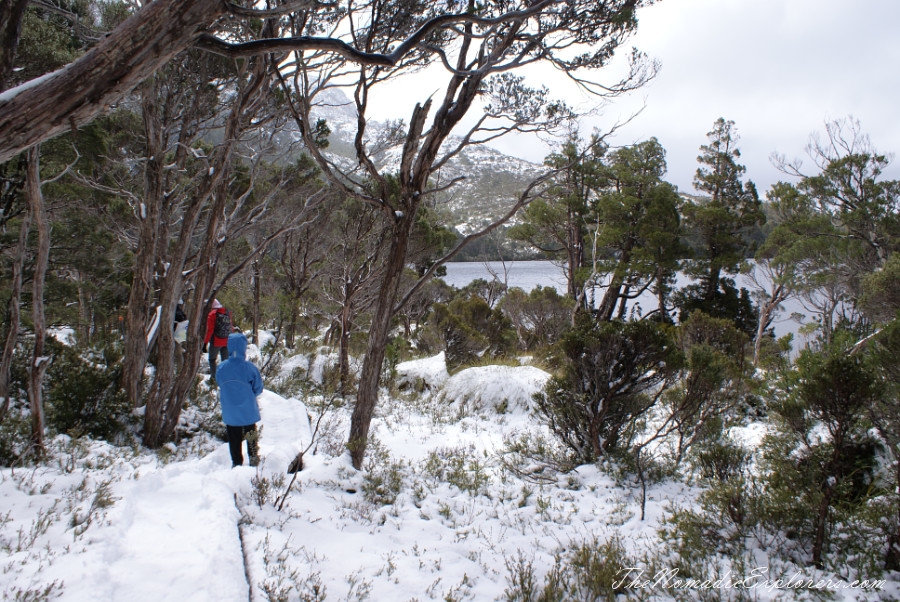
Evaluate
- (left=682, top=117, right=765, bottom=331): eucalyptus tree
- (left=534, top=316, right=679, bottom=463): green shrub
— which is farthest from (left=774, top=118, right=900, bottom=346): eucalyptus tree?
(left=534, top=316, right=679, bottom=463): green shrub

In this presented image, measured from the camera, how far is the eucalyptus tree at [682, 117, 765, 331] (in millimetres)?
18953

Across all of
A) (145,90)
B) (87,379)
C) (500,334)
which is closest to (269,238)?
(145,90)

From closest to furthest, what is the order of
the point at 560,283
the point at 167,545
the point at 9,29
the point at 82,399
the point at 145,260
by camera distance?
the point at 9,29, the point at 167,545, the point at 82,399, the point at 145,260, the point at 560,283

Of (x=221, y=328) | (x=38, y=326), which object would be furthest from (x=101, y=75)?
(x=221, y=328)

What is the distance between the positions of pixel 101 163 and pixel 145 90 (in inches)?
160

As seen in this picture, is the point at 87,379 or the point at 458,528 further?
the point at 87,379

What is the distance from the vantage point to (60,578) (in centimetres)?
195

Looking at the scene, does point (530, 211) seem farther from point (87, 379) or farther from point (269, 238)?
point (87, 379)

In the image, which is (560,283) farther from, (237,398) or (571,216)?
(237,398)

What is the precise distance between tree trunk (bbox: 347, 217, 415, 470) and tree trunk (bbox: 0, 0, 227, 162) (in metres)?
2.62

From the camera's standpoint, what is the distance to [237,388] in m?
4.17

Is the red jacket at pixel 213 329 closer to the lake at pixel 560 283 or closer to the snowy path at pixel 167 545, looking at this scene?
the snowy path at pixel 167 545

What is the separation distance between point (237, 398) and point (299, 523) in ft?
5.14

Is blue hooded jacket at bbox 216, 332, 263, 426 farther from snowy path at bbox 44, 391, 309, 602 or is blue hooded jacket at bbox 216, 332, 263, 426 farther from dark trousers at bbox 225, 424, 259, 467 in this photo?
snowy path at bbox 44, 391, 309, 602
